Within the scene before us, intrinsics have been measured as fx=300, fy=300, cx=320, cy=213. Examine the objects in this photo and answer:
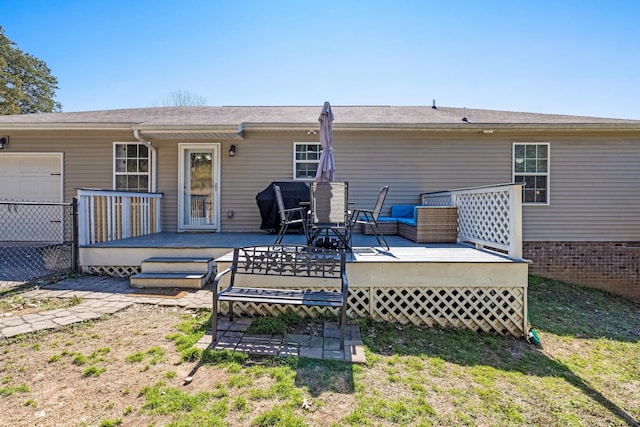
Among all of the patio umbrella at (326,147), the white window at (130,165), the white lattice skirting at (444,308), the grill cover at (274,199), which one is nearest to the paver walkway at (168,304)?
the white lattice skirting at (444,308)

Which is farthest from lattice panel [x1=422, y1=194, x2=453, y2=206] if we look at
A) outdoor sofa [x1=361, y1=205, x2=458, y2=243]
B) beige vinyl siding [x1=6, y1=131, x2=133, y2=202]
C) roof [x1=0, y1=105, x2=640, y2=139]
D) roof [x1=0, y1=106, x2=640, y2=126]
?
beige vinyl siding [x1=6, y1=131, x2=133, y2=202]

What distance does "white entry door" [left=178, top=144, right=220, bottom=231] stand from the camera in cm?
693

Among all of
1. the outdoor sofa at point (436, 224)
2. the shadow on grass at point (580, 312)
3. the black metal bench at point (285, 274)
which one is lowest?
the shadow on grass at point (580, 312)

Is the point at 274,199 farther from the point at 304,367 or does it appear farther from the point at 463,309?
the point at 304,367

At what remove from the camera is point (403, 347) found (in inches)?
109

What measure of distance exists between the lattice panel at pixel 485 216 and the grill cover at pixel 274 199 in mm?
2957

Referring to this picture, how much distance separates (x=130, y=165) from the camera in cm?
695

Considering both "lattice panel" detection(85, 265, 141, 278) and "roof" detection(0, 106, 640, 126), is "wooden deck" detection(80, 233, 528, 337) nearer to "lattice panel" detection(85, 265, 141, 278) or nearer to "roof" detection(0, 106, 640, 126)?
"lattice panel" detection(85, 265, 141, 278)

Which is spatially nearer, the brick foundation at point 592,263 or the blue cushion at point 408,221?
the blue cushion at point 408,221

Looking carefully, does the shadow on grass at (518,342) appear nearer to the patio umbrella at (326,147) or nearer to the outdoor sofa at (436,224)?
the outdoor sofa at (436,224)

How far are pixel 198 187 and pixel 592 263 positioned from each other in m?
8.99

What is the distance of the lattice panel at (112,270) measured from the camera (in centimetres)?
480

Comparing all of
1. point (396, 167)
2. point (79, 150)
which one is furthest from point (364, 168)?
point (79, 150)

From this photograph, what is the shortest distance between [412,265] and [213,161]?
5.34 metres
